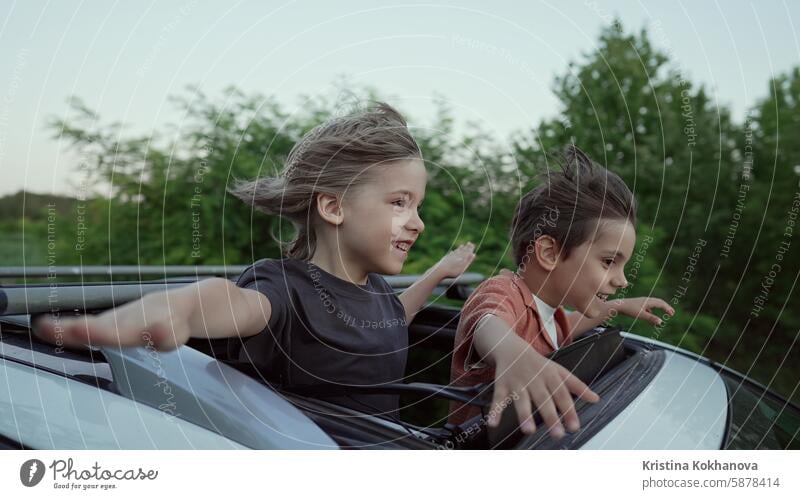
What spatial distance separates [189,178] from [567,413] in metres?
1.34

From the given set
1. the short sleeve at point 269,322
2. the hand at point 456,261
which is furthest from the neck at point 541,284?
the short sleeve at point 269,322

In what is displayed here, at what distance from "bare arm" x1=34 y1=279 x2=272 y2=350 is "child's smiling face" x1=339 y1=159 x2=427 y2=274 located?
0.70 feet

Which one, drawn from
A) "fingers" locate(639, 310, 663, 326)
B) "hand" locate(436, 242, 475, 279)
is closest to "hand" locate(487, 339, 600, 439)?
"fingers" locate(639, 310, 663, 326)

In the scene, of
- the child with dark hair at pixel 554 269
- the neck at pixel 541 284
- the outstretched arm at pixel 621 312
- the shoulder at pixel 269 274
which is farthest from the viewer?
the outstretched arm at pixel 621 312

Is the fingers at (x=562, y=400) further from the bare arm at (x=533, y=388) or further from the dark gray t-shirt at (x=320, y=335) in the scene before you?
the dark gray t-shirt at (x=320, y=335)

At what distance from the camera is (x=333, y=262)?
1.26 metres

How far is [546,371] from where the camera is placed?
1.04m

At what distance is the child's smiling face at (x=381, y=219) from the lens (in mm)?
1249

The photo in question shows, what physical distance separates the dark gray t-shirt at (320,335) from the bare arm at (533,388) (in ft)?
0.72

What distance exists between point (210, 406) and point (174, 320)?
0.16 meters

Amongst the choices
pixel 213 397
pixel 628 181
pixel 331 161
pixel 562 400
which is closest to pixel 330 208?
pixel 331 161
